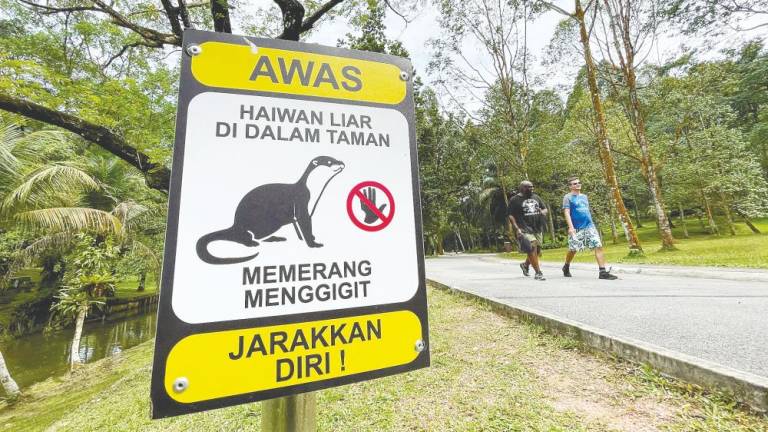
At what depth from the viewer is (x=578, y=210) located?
553 centimetres

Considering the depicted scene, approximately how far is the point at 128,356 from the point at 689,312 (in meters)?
11.3

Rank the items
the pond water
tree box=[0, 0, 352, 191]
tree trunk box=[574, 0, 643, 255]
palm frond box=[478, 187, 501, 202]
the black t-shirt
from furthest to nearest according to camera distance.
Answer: palm frond box=[478, 187, 501, 202], tree trunk box=[574, 0, 643, 255], the pond water, the black t-shirt, tree box=[0, 0, 352, 191]

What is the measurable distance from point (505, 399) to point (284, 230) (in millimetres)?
2008

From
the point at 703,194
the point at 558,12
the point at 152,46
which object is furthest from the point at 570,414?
the point at 703,194

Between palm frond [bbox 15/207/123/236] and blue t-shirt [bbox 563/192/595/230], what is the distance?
10343 mm

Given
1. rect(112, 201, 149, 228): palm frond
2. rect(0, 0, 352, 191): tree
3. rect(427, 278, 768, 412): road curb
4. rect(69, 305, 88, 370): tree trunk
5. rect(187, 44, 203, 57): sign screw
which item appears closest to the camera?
rect(187, 44, 203, 57): sign screw

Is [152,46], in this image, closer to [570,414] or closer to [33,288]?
[570,414]

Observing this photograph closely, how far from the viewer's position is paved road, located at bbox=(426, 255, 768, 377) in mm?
2160

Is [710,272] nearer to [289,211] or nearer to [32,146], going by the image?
[289,211]

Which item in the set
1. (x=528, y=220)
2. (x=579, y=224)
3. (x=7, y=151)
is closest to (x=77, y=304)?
(x=7, y=151)

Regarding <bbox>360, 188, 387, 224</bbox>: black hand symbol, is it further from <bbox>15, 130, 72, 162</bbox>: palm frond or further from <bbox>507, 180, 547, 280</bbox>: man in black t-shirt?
<bbox>15, 130, 72, 162</bbox>: palm frond

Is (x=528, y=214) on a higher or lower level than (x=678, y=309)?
higher

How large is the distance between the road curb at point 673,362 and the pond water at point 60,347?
1123 centimetres


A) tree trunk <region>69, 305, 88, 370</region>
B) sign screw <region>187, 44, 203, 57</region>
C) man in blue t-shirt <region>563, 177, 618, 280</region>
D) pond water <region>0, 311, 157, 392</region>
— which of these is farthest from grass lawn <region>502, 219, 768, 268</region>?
pond water <region>0, 311, 157, 392</region>
